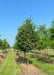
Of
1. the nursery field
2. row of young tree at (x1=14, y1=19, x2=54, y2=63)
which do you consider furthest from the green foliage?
the nursery field

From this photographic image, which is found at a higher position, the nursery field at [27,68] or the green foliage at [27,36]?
the green foliage at [27,36]

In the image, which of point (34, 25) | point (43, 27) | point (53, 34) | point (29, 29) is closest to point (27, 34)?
point (29, 29)

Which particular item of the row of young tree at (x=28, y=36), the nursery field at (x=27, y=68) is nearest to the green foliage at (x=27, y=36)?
the row of young tree at (x=28, y=36)

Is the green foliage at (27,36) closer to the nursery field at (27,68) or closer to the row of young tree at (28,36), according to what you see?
the row of young tree at (28,36)

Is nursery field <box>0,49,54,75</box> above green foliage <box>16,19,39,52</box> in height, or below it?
below

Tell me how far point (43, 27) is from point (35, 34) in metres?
18.4

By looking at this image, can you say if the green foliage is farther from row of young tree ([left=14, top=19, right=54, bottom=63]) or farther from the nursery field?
the nursery field

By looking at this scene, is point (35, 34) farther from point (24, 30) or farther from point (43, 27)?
point (43, 27)

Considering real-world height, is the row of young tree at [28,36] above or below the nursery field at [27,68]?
above

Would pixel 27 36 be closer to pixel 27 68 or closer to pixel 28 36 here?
pixel 28 36

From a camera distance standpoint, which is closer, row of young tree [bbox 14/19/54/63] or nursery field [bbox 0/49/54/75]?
nursery field [bbox 0/49/54/75]

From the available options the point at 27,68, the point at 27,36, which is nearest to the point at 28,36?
the point at 27,36

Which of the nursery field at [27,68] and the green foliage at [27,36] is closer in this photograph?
the nursery field at [27,68]

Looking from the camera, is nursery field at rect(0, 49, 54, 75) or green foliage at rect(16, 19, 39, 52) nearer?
nursery field at rect(0, 49, 54, 75)
